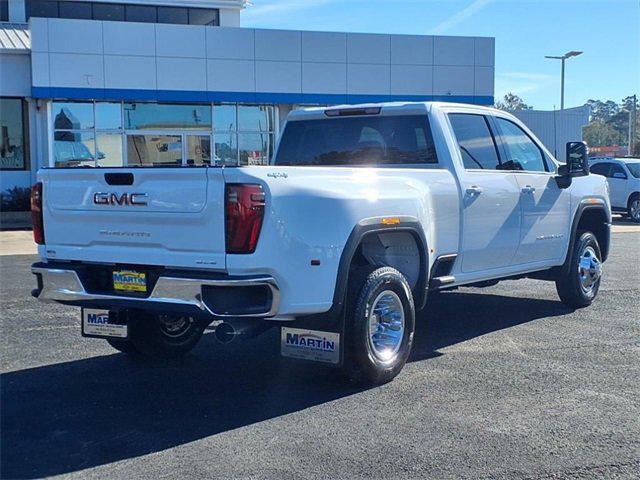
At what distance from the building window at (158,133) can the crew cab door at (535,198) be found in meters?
16.4

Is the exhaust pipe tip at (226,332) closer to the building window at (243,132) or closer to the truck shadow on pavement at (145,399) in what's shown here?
the truck shadow on pavement at (145,399)

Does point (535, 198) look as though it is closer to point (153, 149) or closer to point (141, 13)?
point (153, 149)

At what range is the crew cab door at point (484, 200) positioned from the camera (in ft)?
22.6

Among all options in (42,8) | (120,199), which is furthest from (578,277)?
(42,8)

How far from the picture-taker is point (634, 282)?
428 inches

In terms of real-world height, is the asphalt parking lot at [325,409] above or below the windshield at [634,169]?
below

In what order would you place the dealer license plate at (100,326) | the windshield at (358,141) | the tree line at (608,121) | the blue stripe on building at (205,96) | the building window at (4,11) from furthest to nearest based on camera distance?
the tree line at (608,121)
the building window at (4,11)
the blue stripe on building at (205,96)
the windshield at (358,141)
the dealer license plate at (100,326)

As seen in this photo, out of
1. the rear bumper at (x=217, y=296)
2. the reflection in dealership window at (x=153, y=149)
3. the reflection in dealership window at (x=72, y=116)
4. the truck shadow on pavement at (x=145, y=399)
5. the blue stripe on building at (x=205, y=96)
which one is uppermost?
the blue stripe on building at (x=205, y=96)

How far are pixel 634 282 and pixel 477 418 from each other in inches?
264

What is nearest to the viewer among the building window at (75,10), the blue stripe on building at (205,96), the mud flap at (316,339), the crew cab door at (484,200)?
the mud flap at (316,339)

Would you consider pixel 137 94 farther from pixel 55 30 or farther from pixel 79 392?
pixel 79 392

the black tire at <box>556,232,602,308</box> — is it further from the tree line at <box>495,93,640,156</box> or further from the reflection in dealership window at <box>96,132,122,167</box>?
the tree line at <box>495,93,640,156</box>

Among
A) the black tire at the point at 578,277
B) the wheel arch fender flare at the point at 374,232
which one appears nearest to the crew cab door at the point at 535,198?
the black tire at the point at 578,277

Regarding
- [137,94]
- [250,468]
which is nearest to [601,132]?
[137,94]
